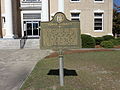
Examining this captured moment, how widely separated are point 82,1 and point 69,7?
6.64 feet

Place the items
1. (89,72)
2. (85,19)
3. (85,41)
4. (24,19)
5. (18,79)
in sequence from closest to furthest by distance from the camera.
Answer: (18,79), (89,72), (85,41), (85,19), (24,19)

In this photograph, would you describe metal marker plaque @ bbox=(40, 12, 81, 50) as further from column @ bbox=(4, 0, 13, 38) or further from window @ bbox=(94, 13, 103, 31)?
window @ bbox=(94, 13, 103, 31)

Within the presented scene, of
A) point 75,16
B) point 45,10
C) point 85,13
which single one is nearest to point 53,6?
point 45,10

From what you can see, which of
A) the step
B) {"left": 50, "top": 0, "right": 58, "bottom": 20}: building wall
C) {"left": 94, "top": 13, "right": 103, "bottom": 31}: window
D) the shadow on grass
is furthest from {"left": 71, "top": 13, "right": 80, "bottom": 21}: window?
the shadow on grass

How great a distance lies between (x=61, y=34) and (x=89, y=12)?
64.3 ft

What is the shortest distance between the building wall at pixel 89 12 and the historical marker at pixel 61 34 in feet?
62.1

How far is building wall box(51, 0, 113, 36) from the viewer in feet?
79.7

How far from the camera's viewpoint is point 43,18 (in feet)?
81.4

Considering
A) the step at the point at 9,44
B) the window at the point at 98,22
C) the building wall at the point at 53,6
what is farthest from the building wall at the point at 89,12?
the step at the point at 9,44

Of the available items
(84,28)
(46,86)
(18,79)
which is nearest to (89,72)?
(46,86)

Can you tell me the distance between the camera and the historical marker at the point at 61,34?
5.59 m

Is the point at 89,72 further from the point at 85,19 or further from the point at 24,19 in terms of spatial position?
the point at 24,19

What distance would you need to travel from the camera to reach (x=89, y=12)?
24281 millimetres

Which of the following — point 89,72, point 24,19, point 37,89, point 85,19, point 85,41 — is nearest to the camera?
point 37,89
